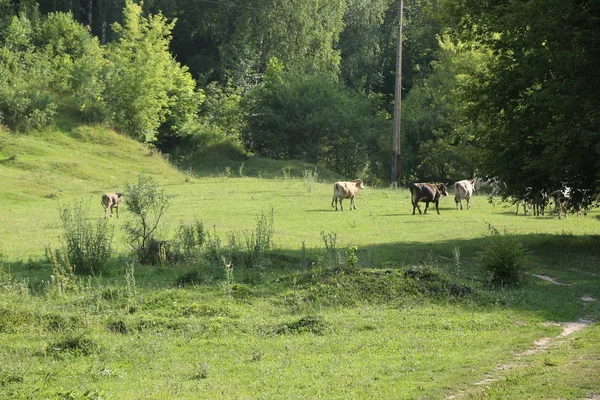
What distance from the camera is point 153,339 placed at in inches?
539

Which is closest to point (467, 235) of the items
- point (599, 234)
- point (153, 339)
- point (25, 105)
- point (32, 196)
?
point (599, 234)

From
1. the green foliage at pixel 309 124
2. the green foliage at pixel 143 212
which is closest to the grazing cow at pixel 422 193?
the green foliage at pixel 143 212

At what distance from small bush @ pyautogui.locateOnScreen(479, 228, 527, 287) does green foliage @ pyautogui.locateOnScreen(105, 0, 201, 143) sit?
151 ft

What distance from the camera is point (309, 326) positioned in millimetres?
14141

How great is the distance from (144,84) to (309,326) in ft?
170

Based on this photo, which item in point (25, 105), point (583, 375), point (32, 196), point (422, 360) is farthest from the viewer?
point (25, 105)

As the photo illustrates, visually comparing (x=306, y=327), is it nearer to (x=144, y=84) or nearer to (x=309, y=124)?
(x=144, y=84)

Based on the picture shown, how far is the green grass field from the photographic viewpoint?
429 inches

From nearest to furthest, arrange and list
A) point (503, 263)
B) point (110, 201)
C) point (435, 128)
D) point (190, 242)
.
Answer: point (503, 263) < point (190, 242) < point (110, 201) < point (435, 128)

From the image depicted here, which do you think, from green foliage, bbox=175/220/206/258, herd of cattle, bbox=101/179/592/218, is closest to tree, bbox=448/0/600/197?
herd of cattle, bbox=101/179/592/218

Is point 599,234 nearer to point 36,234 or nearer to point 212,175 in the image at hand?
point 36,234

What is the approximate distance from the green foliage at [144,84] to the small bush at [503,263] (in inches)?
1810

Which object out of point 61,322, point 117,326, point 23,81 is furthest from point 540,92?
point 23,81

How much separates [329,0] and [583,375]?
6763 centimetres
